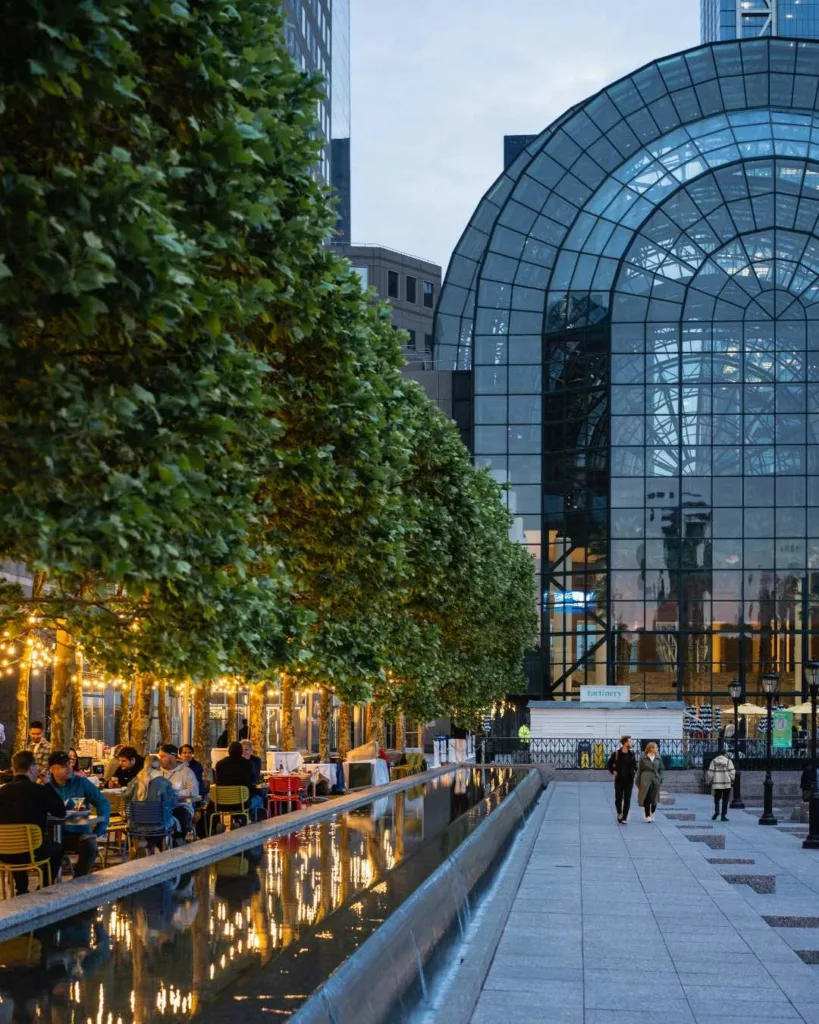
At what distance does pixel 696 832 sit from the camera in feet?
108

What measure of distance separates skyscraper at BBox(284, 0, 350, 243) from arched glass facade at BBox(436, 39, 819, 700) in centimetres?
1274

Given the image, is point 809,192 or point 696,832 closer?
point 696,832

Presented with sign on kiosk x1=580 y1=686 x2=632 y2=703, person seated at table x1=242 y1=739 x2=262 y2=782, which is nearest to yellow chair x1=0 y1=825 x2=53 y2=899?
person seated at table x1=242 y1=739 x2=262 y2=782

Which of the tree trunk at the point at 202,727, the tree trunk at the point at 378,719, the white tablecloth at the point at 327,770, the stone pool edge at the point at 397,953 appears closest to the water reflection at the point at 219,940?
the stone pool edge at the point at 397,953

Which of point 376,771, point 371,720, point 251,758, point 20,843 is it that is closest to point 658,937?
point 20,843

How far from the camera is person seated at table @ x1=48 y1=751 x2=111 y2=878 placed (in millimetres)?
17188

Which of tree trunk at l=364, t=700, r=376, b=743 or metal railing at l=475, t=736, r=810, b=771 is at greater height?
tree trunk at l=364, t=700, r=376, b=743

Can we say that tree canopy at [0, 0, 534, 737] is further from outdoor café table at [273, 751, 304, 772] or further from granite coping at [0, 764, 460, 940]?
outdoor café table at [273, 751, 304, 772]

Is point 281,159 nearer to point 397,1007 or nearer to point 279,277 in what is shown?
point 279,277

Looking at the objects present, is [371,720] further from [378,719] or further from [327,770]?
[327,770]

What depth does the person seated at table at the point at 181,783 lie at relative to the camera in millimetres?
21891

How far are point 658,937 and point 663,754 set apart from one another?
140 feet

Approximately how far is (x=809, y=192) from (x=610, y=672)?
26.3m

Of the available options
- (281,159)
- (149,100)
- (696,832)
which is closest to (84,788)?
(281,159)
